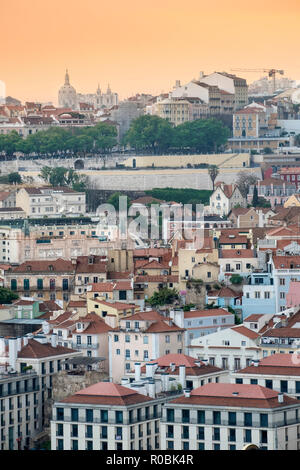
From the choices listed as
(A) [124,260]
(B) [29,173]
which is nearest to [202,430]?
(A) [124,260]

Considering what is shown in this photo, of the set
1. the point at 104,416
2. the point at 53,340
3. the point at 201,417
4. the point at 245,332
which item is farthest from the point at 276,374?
the point at 53,340

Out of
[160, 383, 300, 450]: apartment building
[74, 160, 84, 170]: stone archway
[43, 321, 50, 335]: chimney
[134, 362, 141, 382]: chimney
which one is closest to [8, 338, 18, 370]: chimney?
[134, 362, 141, 382]: chimney

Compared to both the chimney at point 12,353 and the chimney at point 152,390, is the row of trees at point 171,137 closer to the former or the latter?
the chimney at point 12,353

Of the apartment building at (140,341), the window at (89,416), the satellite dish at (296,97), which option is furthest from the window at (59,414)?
the satellite dish at (296,97)

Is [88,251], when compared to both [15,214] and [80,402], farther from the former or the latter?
[80,402]

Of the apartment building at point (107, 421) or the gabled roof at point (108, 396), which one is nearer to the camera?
the apartment building at point (107, 421)
